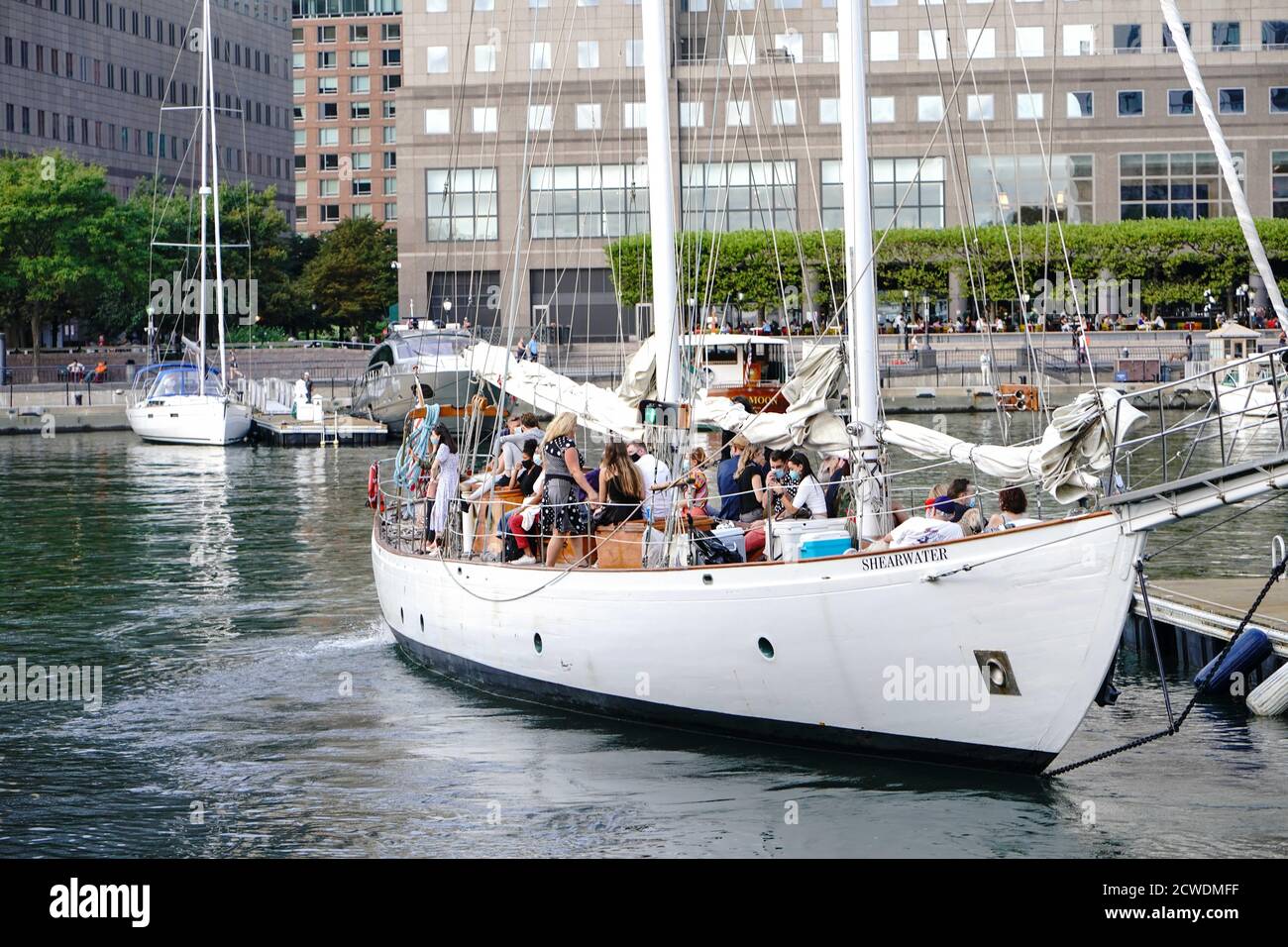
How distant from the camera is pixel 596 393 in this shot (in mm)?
24281

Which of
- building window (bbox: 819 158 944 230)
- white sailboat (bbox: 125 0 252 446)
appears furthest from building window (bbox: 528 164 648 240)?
white sailboat (bbox: 125 0 252 446)

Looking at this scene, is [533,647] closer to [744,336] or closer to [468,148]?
[744,336]

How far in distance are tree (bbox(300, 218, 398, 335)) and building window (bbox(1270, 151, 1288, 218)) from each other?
6578cm

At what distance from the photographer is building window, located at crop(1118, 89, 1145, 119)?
104 metres

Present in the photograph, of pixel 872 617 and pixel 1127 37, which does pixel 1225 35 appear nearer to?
pixel 1127 37

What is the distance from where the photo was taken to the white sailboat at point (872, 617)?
1603 centimetres

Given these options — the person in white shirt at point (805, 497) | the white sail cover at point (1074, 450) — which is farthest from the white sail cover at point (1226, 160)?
the person in white shirt at point (805, 497)

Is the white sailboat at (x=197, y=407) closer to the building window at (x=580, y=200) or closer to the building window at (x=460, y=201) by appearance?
the building window at (x=460, y=201)

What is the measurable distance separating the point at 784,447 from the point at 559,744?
15.2 feet

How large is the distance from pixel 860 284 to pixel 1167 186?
9116cm

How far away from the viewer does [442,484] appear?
23.9 metres

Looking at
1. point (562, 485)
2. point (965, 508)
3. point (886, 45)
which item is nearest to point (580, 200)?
point (886, 45)

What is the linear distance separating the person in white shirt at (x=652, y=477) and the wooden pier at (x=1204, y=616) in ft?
22.9
